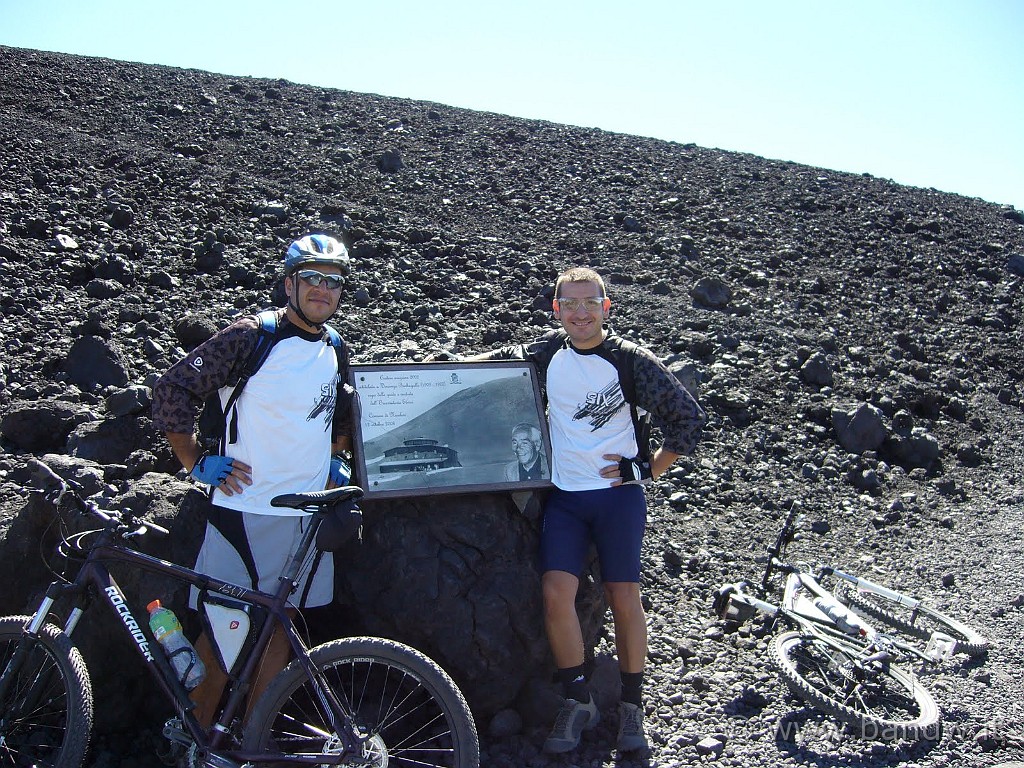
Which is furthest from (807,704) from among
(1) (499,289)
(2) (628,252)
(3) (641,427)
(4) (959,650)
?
(2) (628,252)

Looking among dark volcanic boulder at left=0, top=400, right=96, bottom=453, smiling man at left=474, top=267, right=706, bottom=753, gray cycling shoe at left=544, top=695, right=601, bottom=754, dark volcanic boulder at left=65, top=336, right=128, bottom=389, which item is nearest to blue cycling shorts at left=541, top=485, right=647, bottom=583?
smiling man at left=474, top=267, right=706, bottom=753

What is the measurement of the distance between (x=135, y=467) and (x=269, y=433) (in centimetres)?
Result: 217

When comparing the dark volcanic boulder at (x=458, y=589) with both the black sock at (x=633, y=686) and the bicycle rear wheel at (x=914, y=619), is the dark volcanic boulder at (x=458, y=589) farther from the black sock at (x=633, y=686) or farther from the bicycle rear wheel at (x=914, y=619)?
the bicycle rear wheel at (x=914, y=619)

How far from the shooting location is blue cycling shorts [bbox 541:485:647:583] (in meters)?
4.52

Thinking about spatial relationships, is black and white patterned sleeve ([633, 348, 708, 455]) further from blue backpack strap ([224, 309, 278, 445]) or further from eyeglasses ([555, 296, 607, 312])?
blue backpack strap ([224, 309, 278, 445])

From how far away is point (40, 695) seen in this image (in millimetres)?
3738

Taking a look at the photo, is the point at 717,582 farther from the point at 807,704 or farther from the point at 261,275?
the point at 261,275

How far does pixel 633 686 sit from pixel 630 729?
8.2 inches

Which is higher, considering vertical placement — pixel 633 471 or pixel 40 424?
pixel 633 471

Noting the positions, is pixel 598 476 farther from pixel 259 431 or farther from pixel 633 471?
pixel 259 431

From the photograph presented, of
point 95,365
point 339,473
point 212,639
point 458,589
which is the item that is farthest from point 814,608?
point 95,365

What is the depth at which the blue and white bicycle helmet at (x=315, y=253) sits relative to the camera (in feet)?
13.6

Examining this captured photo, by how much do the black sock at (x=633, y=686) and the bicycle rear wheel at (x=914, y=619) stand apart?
2.29 metres

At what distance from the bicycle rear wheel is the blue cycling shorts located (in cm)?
235
